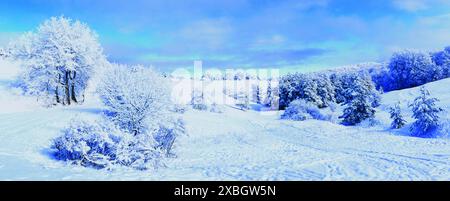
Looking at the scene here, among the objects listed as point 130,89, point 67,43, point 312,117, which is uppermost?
point 67,43

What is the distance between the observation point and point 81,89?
17328mm

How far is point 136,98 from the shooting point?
Answer: 9.48m

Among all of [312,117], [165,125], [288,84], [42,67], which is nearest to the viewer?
[165,125]

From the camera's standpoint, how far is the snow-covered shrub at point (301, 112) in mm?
25694

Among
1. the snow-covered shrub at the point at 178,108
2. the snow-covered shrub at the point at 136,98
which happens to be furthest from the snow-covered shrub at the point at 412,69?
the snow-covered shrub at the point at 136,98

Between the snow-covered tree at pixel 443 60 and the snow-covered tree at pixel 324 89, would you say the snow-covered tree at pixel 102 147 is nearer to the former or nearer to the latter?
the snow-covered tree at pixel 324 89

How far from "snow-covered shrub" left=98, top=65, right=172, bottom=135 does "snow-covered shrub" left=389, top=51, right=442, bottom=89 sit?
2907cm

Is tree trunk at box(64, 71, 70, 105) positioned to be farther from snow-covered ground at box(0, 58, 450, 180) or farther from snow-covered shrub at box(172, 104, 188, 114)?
snow-covered shrub at box(172, 104, 188, 114)

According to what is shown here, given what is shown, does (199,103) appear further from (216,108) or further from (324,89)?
(324,89)

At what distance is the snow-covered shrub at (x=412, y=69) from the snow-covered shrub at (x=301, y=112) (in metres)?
11.4

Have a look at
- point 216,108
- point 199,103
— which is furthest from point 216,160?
point 216,108
